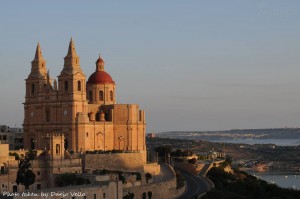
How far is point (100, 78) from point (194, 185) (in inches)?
764

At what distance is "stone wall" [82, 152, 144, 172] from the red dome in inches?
567

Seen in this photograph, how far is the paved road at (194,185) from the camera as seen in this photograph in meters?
71.6

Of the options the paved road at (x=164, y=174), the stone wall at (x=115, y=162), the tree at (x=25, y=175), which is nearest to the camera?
→ the tree at (x=25, y=175)

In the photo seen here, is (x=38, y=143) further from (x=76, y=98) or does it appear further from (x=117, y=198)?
(x=117, y=198)

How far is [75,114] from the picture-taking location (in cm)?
7644

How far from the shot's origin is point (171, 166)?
290 ft

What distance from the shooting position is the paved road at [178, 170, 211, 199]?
71.6 m

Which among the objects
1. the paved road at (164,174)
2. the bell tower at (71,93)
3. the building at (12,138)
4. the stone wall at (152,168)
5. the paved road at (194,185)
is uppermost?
the bell tower at (71,93)

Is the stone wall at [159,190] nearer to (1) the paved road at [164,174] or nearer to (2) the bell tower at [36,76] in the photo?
(1) the paved road at [164,174]

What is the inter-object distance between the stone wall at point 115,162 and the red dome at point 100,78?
14397 mm

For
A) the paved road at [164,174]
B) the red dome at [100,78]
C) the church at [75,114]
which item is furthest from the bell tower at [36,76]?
the paved road at [164,174]

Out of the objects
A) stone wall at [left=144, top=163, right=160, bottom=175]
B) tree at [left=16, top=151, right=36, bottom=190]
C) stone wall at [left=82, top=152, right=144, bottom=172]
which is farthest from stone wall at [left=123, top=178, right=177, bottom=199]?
tree at [left=16, top=151, right=36, bottom=190]

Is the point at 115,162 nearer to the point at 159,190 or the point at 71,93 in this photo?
the point at 159,190

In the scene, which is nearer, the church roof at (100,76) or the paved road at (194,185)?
the paved road at (194,185)
